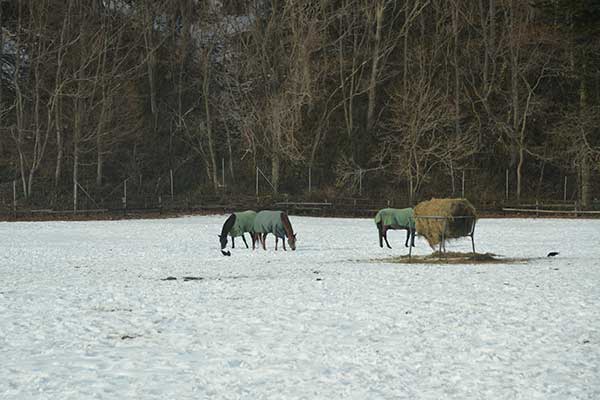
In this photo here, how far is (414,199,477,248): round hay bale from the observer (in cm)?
2309

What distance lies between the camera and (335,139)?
59.0 metres

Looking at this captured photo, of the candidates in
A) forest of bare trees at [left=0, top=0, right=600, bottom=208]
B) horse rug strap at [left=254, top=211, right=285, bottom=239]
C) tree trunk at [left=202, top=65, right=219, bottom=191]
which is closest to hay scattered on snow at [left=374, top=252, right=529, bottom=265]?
horse rug strap at [left=254, top=211, right=285, bottom=239]

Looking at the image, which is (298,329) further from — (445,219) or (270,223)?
(270,223)

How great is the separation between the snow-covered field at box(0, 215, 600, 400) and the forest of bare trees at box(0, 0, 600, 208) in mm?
31784

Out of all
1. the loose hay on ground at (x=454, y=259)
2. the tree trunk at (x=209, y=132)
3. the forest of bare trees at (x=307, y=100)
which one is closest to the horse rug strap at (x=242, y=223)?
the loose hay on ground at (x=454, y=259)

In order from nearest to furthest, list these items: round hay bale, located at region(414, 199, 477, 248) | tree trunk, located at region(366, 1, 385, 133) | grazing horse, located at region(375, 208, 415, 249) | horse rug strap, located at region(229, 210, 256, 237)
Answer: round hay bale, located at region(414, 199, 477, 248)
horse rug strap, located at region(229, 210, 256, 237)
grazing horse, located at region(375, 208, 415, 249)
tree trunk, located at region(366, 1, 385, 133)

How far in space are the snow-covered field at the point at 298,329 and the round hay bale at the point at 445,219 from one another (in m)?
2.50

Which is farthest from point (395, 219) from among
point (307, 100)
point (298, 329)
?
point (307, 100)

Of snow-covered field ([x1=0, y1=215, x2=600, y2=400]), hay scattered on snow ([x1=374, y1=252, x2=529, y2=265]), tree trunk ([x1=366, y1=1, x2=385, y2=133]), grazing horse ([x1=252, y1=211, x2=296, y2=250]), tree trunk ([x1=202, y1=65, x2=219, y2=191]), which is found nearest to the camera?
snow-covered field ([x1=0, y1=215, x2=600, y2=400])

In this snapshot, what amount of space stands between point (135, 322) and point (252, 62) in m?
45.3

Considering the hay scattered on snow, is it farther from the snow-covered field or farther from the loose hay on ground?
the snow-covered field

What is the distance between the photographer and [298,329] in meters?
12.0

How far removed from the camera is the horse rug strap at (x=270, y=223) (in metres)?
27.1

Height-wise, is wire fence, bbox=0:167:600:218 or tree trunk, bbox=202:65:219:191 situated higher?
tree trunk, bbox=202:65:219:191
